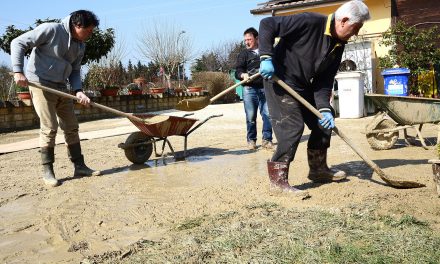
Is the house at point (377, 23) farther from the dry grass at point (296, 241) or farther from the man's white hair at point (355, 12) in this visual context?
the dry grass at point (296, 241)

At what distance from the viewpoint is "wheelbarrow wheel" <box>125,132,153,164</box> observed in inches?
210

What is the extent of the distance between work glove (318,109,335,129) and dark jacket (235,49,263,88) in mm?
2337

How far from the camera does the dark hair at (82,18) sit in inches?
175

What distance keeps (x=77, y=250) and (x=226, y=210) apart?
45.4 inches

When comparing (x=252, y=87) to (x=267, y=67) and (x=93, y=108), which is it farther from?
(x=93, y=108)

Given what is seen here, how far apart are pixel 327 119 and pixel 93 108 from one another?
10509mm

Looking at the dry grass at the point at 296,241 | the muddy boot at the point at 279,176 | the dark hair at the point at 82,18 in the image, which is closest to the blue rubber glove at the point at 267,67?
the muddy boot at the point at 279,176

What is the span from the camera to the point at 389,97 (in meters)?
5.12

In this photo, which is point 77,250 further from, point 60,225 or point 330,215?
point 330,215

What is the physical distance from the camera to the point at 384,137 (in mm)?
5688

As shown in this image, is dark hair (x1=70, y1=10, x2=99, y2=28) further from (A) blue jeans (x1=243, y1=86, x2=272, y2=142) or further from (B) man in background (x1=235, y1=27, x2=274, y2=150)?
(A) blue jeans (x1=243, y1=86, x2=272, y2=142)

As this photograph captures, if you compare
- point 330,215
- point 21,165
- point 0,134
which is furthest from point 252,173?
point 0,134

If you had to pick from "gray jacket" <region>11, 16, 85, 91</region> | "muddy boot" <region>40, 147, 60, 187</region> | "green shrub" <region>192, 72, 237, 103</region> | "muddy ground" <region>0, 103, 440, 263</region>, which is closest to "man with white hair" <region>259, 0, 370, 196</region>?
"muddy ground" <region>0, 103, 440, 263</region>

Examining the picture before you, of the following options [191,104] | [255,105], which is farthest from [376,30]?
[191,104]
